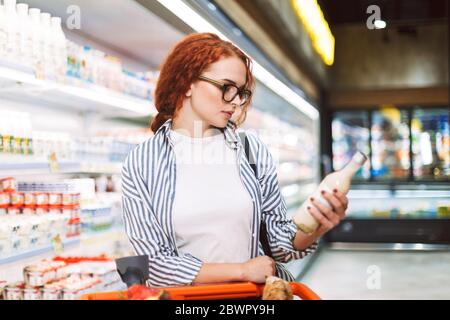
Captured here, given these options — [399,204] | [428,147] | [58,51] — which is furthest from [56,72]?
[428,147]

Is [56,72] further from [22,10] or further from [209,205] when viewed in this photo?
[209,205]

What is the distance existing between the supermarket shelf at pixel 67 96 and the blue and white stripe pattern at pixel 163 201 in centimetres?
83

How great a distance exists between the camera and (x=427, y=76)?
10109mm

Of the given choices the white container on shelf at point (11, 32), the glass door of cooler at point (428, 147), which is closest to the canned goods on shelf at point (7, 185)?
the white container on shelf at point (11, 32)

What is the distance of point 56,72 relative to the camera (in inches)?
116

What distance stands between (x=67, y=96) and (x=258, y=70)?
1.49 meters

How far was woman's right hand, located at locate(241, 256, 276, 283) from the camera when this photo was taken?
6.19ft

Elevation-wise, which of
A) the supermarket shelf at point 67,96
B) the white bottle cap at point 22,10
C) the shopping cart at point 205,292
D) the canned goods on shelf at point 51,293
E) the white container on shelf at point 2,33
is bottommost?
the canned goods on shelf at point 51,293

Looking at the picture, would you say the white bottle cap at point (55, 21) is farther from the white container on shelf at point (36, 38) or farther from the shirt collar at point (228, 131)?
the shirt collar at point (228, 131)

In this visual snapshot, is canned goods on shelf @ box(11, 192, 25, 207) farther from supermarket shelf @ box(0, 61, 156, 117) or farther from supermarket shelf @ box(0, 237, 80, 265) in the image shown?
supermarket shelf @ box(0, 61, 156, 117)

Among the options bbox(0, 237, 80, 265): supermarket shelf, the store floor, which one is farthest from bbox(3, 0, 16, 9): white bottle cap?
the store floor

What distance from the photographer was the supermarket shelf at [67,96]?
2.66m

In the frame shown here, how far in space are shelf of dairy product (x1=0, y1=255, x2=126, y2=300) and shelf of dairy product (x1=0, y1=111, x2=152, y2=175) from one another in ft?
1.40

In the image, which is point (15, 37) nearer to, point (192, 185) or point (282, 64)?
point (192, 185)
